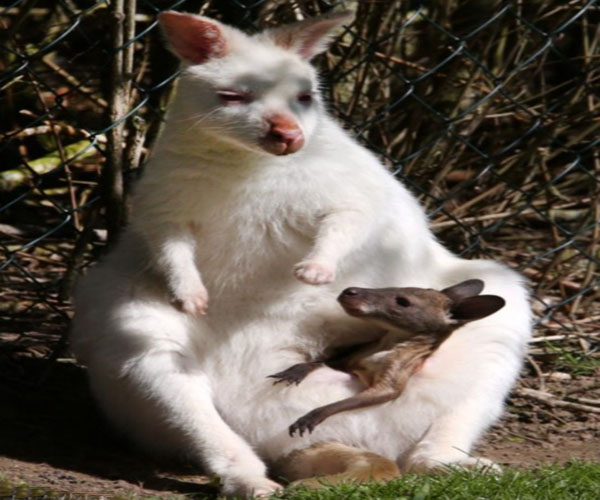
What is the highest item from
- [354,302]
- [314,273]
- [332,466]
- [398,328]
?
[314,273]

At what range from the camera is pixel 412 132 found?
6.06 metres

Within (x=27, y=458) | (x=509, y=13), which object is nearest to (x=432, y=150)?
(x=509, y=13)

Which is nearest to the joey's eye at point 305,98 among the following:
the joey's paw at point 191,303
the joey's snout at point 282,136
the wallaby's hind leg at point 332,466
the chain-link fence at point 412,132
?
the joey's snout at point 282,136

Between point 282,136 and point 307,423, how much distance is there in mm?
903

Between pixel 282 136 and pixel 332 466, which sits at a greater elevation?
pixel 282 136

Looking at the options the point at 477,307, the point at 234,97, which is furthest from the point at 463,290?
the point at 234,97

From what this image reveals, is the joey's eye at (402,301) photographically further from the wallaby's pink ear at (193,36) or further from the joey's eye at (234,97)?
the wallaby's pink ear at (193,36)

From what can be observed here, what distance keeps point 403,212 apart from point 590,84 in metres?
2.19

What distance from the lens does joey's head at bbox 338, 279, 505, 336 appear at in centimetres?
398

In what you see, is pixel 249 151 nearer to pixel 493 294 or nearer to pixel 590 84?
pixel 493 294

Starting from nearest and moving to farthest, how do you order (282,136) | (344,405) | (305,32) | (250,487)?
(250,487), (282,136), (344,405), (305,32)

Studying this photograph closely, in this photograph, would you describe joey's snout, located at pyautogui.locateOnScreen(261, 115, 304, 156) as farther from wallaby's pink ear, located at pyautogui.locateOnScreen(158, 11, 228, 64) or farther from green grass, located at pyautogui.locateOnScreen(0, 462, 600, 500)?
green grass, located at pyautogui.locateOnScreen(0, 462, 600, 500)

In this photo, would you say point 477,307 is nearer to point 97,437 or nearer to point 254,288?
point 254,288

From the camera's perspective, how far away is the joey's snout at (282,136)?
3773 mm
